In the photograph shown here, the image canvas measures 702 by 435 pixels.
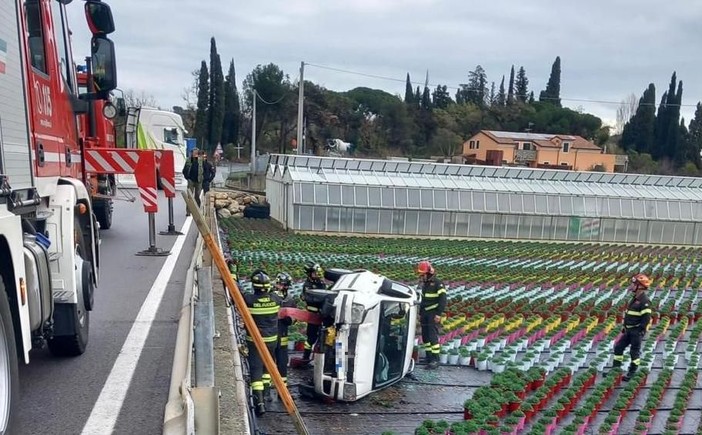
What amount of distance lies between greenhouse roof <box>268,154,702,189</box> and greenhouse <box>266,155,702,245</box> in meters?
0.05

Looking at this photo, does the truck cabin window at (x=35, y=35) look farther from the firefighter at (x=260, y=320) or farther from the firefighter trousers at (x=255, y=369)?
the firefighter trousers at (x=255, y=369)

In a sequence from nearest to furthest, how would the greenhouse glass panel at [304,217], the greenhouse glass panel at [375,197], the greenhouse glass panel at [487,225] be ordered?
the greenhouse glass panel at [304,217] → the greenhouse glass panel at [375,197] → the greenhouse glass panel at [487,225]

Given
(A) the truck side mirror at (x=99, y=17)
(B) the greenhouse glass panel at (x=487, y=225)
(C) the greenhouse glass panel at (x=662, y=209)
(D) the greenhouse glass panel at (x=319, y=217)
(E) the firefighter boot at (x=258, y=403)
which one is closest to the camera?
(A) the truck side mirror at (x=99, y=17)

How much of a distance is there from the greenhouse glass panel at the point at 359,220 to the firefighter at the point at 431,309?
14964 millimetres

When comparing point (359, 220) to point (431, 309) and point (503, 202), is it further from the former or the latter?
point (431, 309)

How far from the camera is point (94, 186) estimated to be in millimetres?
9844

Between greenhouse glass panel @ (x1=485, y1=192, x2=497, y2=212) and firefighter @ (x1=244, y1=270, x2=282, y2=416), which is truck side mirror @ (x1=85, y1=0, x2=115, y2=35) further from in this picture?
greenhouse glass panel @ (x1=485, y1=192, x2=497, y2=212)

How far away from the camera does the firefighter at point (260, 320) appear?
6918 mm

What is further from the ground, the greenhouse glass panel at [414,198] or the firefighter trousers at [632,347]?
the greenhouse glass panel at [414,198]

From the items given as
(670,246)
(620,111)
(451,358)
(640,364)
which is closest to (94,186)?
(451,358)

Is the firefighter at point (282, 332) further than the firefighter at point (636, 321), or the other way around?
the firefighter at point (636, 321)

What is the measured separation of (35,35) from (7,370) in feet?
9.24

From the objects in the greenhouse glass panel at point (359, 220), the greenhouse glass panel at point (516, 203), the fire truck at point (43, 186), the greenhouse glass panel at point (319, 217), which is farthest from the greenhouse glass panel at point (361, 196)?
the fire truck at point (43, 186)

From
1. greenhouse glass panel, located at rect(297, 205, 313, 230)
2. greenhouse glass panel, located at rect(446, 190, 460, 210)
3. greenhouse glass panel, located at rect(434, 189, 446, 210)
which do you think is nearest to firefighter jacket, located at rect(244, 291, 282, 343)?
greenhouse glass panel, located at rect(297, 205, 313, 230)
